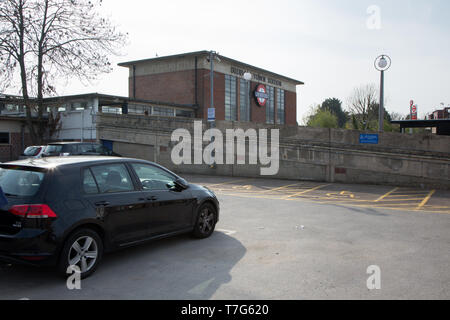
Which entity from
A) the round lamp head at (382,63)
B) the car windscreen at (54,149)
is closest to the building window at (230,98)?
the car windscreen at (54,149)

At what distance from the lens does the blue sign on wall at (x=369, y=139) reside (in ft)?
50.5

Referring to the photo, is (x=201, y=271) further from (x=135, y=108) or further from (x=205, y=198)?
(x=135, y=108)

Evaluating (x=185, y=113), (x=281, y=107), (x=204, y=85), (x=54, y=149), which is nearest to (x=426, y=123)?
(x=54, y=149)

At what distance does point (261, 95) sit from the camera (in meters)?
46.0

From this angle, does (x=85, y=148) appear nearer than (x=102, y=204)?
No

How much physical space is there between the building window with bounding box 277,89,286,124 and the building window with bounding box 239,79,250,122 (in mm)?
7825

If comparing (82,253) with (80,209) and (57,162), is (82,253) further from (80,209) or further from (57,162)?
(57,162)

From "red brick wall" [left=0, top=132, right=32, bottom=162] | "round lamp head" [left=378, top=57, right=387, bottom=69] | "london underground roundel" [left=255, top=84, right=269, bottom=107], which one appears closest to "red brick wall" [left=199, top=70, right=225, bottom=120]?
"london underground roundel" [left=255, top=84, right=269, bottom=107]

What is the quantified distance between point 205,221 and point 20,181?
10.6 feet

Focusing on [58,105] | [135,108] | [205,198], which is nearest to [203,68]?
[135,108]

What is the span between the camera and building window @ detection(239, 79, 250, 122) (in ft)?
141

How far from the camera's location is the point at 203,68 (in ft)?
121

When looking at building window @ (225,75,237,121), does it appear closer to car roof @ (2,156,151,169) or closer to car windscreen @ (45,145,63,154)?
car windscreen @ (45,145,63,154)

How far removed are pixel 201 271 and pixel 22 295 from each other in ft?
7.05
